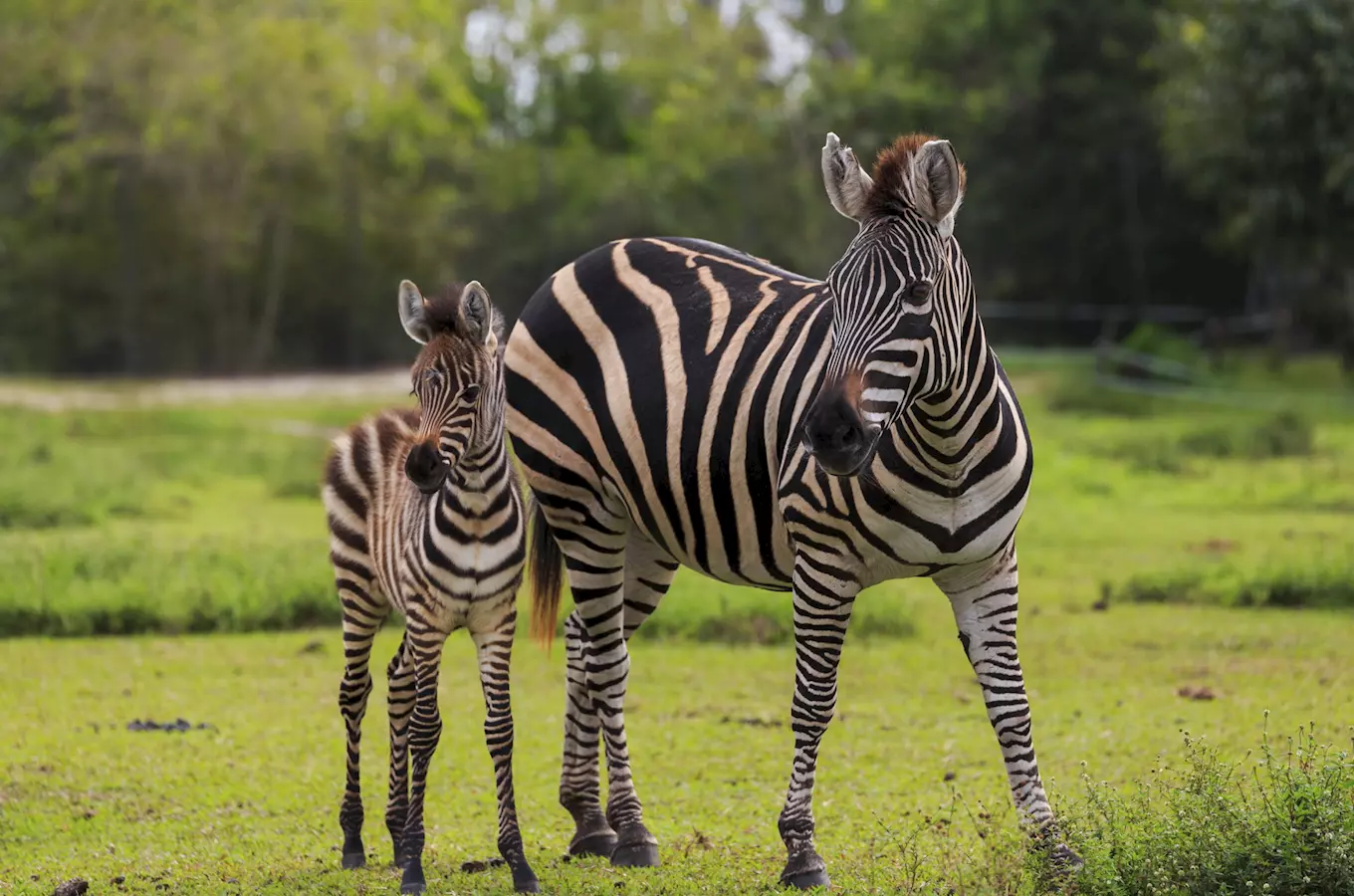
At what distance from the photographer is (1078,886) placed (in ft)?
17.5

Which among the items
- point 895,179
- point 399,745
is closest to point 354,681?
point 399,745

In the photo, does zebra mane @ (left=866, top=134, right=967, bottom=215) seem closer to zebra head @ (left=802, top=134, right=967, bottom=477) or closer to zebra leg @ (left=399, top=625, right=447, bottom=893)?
zebra head @ (left=802, top=134, right=967, bottom=477)

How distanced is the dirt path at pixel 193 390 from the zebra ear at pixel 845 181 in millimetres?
22189

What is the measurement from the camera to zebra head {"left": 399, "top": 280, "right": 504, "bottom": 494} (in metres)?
A: 5.72

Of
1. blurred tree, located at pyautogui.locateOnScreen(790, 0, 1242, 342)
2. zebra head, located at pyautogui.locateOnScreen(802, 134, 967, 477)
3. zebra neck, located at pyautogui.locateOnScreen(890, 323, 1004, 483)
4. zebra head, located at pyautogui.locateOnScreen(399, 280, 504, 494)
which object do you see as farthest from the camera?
blurred tree, located at pyautogui.locateOnScreen(790, 0, 1242, 342)

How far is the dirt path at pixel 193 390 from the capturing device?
2753cm

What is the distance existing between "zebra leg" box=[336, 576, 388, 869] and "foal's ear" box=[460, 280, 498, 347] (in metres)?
1.13

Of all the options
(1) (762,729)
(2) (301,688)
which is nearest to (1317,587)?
(1) (762,729)

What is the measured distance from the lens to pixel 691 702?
9.54m

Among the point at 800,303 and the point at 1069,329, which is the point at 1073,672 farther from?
the point at 1069,329

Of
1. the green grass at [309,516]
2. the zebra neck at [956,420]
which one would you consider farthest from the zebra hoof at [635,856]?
the green grass at [309,516]

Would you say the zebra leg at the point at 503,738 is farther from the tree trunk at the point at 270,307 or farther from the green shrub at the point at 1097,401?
the tree trunk at the point at 270,307

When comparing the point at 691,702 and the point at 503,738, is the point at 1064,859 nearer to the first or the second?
the point at 503,738

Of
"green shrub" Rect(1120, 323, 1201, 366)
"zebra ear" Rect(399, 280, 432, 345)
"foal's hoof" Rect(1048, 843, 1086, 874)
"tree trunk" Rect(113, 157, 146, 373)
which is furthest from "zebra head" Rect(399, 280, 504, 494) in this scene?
"tree trunk" Rect(113, 157, 146, 373)
